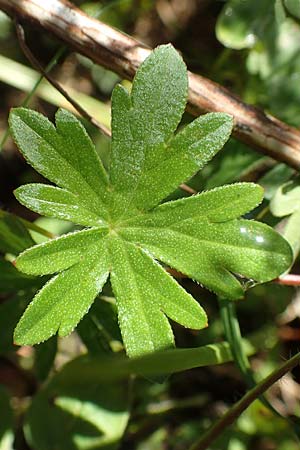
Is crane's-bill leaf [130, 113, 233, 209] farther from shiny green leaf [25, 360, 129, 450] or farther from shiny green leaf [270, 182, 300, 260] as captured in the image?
shiny green leaf [25, 360, 129, 450]

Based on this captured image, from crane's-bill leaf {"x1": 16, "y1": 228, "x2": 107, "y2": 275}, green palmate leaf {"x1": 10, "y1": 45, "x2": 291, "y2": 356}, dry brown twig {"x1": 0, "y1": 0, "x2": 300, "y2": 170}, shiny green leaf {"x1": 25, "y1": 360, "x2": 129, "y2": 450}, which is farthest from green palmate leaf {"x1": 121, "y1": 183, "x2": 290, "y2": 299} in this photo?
shiny green leaf {"x1": 25, "y1": 360, "x2": 129, "y2": 450}

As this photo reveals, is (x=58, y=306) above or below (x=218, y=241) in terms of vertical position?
below

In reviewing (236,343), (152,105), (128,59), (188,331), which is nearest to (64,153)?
(152,105)

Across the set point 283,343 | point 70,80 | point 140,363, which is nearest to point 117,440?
point 283,343

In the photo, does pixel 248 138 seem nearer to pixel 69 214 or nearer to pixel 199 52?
pixel 69 214

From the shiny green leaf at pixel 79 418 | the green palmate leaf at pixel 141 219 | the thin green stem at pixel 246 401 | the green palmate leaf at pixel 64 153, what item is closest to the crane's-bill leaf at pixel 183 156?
the green palmate leaf at pixel 141 219

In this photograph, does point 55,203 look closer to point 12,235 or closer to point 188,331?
point 12,235
